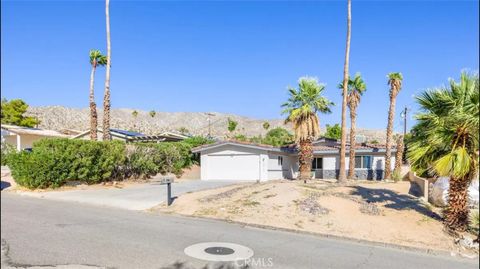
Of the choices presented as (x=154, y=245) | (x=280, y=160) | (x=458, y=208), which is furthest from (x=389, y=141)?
(x=154, y=245)

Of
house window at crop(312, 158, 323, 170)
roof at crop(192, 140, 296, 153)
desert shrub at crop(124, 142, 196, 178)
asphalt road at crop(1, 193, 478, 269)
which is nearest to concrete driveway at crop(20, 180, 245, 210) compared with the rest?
asphalt road at crop(1, 193, 478, 269)

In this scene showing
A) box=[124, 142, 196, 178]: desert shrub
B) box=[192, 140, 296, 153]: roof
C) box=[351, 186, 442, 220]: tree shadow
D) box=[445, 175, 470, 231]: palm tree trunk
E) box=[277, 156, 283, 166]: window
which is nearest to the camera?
box=[445, 175, 470, 231]: palm tree trunk

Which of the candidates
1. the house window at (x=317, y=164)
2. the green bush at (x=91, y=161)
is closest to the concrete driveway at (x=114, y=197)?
the green bush at (x=91, y=161)

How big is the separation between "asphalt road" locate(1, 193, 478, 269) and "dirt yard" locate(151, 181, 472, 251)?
96 centimetres

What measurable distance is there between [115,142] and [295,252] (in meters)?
17.9

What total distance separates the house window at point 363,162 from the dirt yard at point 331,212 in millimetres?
14483

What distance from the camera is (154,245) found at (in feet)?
28.3

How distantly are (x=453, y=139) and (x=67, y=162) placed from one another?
713 inches

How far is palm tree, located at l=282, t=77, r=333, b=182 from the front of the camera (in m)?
26.9

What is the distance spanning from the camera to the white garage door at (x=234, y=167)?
96.0ft

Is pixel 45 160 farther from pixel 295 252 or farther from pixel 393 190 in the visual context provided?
pixel 393 190

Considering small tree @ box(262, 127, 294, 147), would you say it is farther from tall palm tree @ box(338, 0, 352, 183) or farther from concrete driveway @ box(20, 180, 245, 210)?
concrete driveway @ box(20, 180, 245, 210)

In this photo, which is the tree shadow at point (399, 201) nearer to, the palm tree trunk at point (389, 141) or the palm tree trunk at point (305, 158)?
the palm tree trunk at point (305, 158)

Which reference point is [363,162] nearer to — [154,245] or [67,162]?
[67,162]
